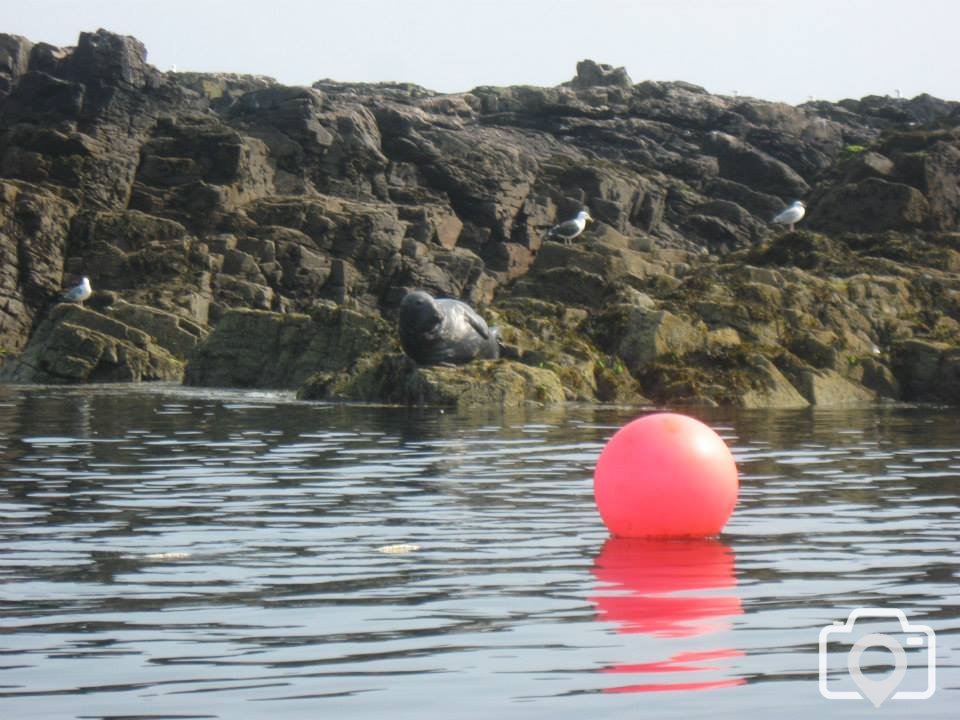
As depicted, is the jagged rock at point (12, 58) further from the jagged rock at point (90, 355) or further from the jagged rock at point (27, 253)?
the jagged rock at point (90, 355)

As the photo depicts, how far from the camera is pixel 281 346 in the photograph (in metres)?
36.3

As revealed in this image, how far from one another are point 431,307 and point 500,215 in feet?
140

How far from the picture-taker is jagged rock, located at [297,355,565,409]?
93.8 feet

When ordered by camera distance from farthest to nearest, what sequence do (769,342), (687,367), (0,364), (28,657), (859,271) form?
(0,364) → (859,271) → (769,342) → (687,367) → (28,657)

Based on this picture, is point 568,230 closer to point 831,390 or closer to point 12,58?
point 831,390

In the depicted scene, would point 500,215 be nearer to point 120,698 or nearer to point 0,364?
point 0,364

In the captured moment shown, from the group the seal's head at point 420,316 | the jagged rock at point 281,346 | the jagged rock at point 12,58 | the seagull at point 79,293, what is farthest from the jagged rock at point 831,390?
the jagged rock at point 12,58

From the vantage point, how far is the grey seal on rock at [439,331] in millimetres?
29328

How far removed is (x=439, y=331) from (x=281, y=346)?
24.8ft

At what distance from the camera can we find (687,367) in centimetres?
3206

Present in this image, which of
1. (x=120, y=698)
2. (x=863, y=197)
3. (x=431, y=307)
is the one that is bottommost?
(x=120, y=698)

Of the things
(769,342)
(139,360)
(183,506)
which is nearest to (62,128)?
(139,360)

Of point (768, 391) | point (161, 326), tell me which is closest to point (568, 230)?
point (161, 326)

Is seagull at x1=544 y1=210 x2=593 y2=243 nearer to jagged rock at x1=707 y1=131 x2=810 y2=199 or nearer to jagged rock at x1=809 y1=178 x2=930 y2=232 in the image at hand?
jagged rock at x1=809 y1=178 x2=930 y2=232
